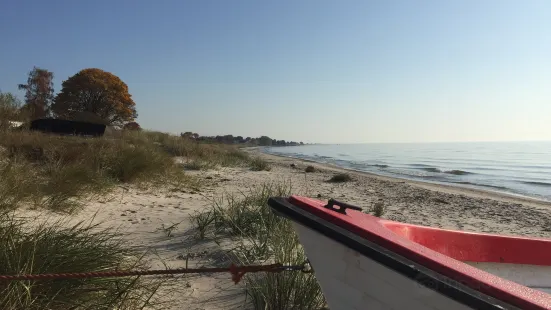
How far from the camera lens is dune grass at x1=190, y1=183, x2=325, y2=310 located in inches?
105

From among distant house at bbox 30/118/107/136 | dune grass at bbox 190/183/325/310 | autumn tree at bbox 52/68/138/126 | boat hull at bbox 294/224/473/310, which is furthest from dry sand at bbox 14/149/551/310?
autumn tree at bbox 52/68/138/126

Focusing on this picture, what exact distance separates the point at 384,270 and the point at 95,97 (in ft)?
108

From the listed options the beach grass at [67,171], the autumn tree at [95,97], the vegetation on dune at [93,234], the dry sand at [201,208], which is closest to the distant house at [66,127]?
the vegetation on dune at [93,234]

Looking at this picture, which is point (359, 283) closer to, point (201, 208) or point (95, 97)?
point (201, 208)

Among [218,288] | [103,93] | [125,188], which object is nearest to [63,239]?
[218,288]

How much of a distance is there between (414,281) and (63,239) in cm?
232

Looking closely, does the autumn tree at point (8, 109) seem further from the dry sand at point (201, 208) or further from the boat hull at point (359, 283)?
the boat hull at point (359, 283)

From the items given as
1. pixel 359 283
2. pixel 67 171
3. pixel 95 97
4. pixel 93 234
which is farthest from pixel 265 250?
pixel 95 97

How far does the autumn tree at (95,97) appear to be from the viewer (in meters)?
29.4

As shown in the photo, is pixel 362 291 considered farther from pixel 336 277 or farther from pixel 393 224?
pixel 393 224

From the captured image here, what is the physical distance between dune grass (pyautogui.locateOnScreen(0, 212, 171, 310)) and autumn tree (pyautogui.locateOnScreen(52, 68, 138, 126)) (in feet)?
95.3

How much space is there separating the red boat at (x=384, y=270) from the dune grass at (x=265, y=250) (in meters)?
0.82

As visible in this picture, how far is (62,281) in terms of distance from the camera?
218 cm

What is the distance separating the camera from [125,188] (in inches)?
269
